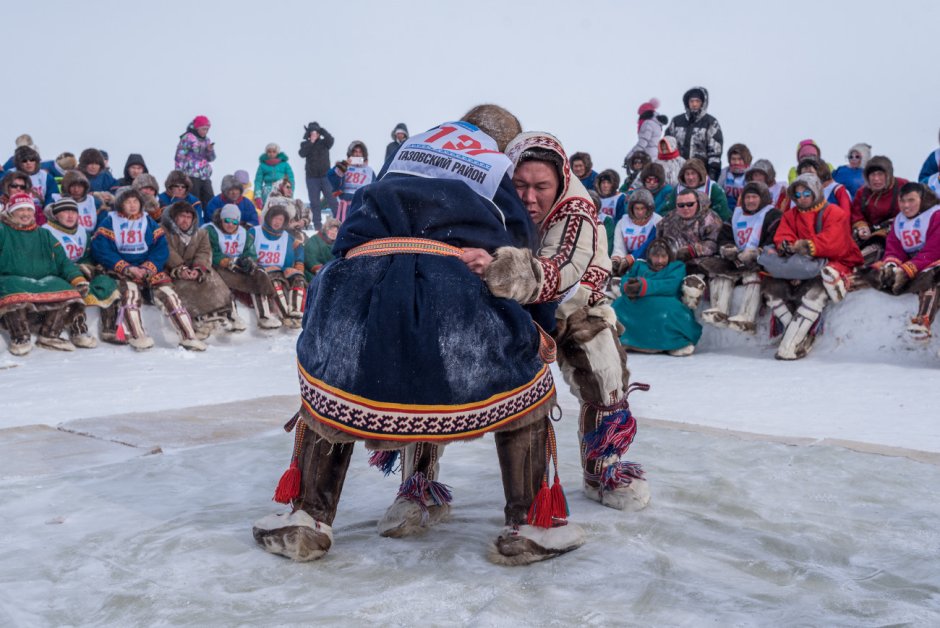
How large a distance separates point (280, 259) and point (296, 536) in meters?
7.12

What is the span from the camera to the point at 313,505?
6.95ft

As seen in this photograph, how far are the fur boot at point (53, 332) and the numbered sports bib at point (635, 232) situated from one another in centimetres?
514

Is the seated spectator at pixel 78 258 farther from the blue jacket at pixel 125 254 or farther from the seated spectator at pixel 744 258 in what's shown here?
the seated spectator at pixel 744 258

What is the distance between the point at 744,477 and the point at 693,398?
2194mm

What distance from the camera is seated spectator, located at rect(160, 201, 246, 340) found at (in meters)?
7.85

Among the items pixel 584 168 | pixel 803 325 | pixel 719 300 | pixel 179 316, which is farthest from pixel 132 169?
pixel 803 325

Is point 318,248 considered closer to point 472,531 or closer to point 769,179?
point 769,179

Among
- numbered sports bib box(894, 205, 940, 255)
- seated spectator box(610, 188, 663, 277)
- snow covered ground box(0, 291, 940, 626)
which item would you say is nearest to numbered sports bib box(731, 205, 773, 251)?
seated spectator box(610, 188, 663, 277)

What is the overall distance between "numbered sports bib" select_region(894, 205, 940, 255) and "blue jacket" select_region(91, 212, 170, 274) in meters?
6.52

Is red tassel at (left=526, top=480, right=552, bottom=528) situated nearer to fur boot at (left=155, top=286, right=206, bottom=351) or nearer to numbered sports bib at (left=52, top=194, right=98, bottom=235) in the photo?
fur boot at (left=155, top=286, right=206, bottom=351)

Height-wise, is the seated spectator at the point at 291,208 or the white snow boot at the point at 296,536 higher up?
the seated spectator at the point at 291,208

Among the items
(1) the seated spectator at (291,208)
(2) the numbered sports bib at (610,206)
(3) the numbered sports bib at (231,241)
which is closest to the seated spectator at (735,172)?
(2) the numbered sports bib at (610,206)

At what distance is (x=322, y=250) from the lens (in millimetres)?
9570

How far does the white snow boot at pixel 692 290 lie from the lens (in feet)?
24.1
